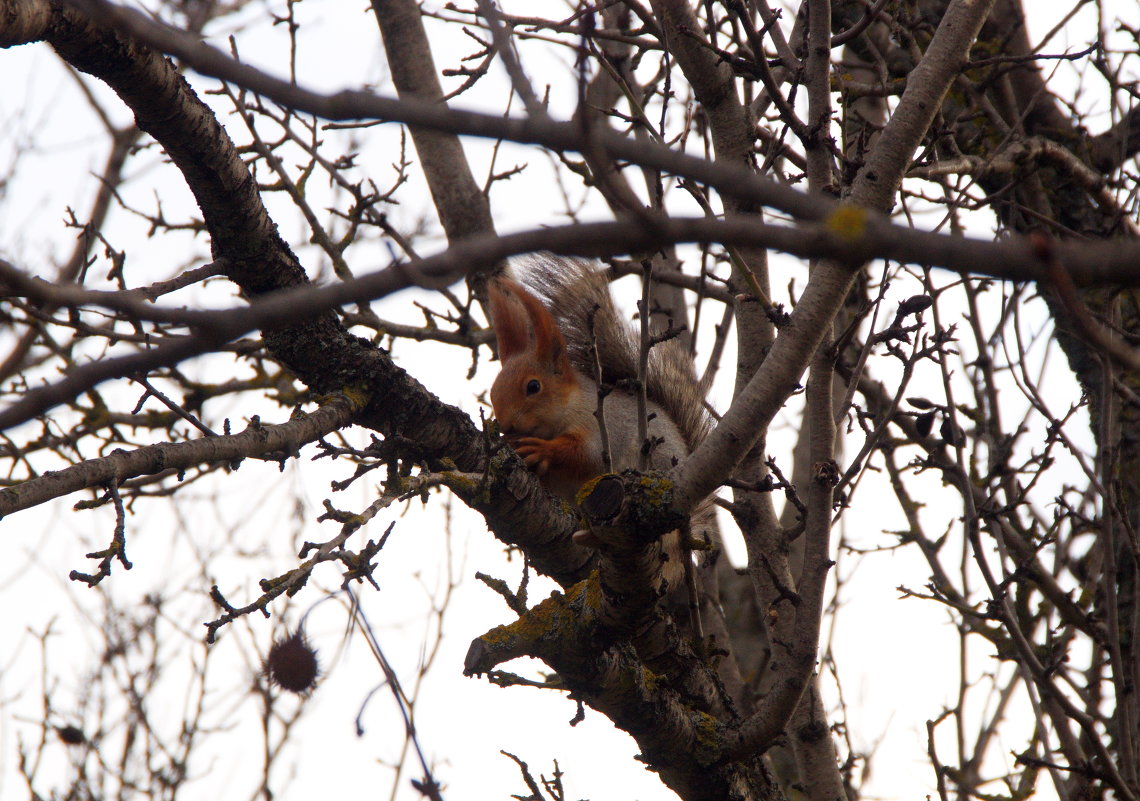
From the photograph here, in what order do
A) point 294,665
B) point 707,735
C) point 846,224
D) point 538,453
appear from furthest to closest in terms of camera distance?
1. point 538,453
2. point 707,735
3. point 294,665
4. point 846,224

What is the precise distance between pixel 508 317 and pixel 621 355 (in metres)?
0.41

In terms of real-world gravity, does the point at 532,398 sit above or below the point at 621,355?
below

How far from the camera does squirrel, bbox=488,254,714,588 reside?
3.29 metres

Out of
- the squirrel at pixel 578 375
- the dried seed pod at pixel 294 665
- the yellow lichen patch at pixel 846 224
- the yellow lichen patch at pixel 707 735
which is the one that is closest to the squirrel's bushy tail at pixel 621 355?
the squirrel at pixel 578 375

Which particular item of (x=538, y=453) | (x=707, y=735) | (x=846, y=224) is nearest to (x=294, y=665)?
(x=707, y=735)

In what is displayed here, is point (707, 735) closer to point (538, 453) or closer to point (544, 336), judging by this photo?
point (538, 453)

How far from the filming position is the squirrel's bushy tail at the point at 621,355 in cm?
345

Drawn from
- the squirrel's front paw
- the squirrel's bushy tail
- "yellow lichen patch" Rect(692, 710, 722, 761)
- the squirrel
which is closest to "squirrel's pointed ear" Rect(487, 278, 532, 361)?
the squirrel

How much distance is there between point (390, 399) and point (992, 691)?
294 centimetres

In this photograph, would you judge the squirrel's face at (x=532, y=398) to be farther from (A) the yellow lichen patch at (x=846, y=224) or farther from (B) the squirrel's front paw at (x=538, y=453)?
(A) the yellow lichen patch at (x=846, y=224)

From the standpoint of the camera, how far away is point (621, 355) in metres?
3.45

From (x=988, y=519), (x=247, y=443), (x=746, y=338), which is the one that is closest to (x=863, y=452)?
(x=746, y=338)

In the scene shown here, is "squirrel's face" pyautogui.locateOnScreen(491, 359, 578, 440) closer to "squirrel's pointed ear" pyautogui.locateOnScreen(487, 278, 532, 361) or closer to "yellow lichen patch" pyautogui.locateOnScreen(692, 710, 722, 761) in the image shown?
"squirrel's pointed ear" pyautogui.locateOnScreen(487, 278, 532, 361)

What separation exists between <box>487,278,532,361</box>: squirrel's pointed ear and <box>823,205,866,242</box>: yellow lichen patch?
2.85 metres
